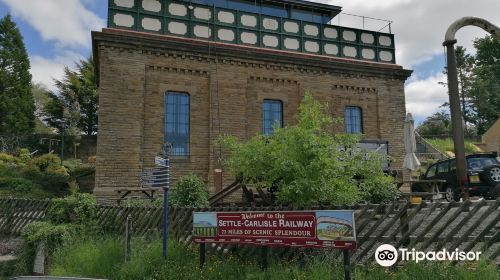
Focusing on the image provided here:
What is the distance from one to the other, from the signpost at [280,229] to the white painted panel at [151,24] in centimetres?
1165

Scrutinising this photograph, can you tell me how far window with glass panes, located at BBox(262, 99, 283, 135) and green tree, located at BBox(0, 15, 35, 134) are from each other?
70.7ft

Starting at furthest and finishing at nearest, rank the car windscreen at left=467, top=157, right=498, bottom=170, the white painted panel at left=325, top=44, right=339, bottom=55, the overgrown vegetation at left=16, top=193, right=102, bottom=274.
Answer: the white painted panel at left=325, top=44, right=339, bottom=55 → the car windscreen at left=467, top=157, right=498, bottom=170 → the overgrown vegetation at left=16, top=193, right=102, bottom=274

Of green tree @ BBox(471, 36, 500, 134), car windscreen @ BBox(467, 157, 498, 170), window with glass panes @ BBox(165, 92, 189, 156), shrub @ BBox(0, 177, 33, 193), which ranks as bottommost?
shrub @ BBox(0, 177, 33, 193)

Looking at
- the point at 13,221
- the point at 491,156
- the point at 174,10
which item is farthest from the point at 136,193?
the point at 491,156

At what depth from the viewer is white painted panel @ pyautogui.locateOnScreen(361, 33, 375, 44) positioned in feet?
68.0

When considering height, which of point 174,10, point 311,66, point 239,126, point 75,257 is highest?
point 174,10

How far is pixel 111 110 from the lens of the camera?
52.0 feet

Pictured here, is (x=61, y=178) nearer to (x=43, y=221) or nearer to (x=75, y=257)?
(x=43, y=221)

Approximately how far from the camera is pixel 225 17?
18.4 meters

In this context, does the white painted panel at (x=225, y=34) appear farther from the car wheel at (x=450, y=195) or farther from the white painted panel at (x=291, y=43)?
the car wheel at (x=450, y=195)

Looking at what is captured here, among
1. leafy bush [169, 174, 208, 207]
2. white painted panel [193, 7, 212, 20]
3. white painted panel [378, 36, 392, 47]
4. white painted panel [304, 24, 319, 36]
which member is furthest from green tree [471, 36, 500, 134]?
leafy bush [169, 174, 208, 207]

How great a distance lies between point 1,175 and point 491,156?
68.7 ft

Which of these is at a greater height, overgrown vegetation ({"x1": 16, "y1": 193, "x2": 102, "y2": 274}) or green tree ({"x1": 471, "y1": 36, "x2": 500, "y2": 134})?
green tree ({"x1": 471, "y1": 36, "x2": 500, "y2": 134})

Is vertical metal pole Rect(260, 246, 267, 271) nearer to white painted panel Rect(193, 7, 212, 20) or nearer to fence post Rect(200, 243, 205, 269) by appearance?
fence post Rect(200, 243, 205, 269)
